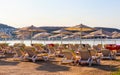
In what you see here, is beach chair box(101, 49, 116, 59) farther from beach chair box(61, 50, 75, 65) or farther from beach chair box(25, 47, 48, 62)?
beach chair box(25, 47, 48, 62)

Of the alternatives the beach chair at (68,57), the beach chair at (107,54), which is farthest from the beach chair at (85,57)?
the beach chair at (107,54)

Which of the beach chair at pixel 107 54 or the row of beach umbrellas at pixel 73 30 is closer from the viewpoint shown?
the beach chair at pixel 107 54

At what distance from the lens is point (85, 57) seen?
42.0 ft

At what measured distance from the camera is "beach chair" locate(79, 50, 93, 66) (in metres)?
12.6

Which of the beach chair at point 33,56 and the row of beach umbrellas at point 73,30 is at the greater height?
the row of beach umbrellas at point 73,30

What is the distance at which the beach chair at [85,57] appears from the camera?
12603mm

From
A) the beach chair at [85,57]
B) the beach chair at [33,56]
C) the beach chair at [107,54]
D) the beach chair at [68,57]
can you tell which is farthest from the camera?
the beach chair at [107,54]

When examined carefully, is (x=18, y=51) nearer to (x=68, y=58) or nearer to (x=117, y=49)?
(x=68, y=58)

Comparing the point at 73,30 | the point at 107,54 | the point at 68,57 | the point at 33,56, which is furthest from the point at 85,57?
the point at 73,30

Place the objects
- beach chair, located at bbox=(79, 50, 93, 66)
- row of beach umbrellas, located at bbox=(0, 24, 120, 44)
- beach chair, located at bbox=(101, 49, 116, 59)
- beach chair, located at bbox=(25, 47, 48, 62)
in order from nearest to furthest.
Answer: beach chair, located at bbox=(79, 50, 93, 66), beach chair, located at bbox=(25, 47, 48, 62), beach chair, located at bbox=(101, 49, 116, 59), row of beach umbrellas, located at bbox=(0, 24, 120, 44)

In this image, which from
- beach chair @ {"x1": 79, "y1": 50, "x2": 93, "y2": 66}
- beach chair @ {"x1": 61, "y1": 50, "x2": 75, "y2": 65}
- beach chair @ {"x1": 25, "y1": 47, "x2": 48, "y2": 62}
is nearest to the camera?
beach chair @ {"x1": 79, "y1": 50, "x2": 93, "y2": 66}

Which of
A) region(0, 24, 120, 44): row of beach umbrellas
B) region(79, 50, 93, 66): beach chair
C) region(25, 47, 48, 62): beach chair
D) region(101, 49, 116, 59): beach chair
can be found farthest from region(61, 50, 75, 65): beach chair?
region(0, 24, 120, 44): row of beach umbrellas

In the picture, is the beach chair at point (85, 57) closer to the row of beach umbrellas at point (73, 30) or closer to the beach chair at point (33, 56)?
the beach chair at point (33, 56)

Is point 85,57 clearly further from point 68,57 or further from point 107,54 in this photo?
point 107,54
